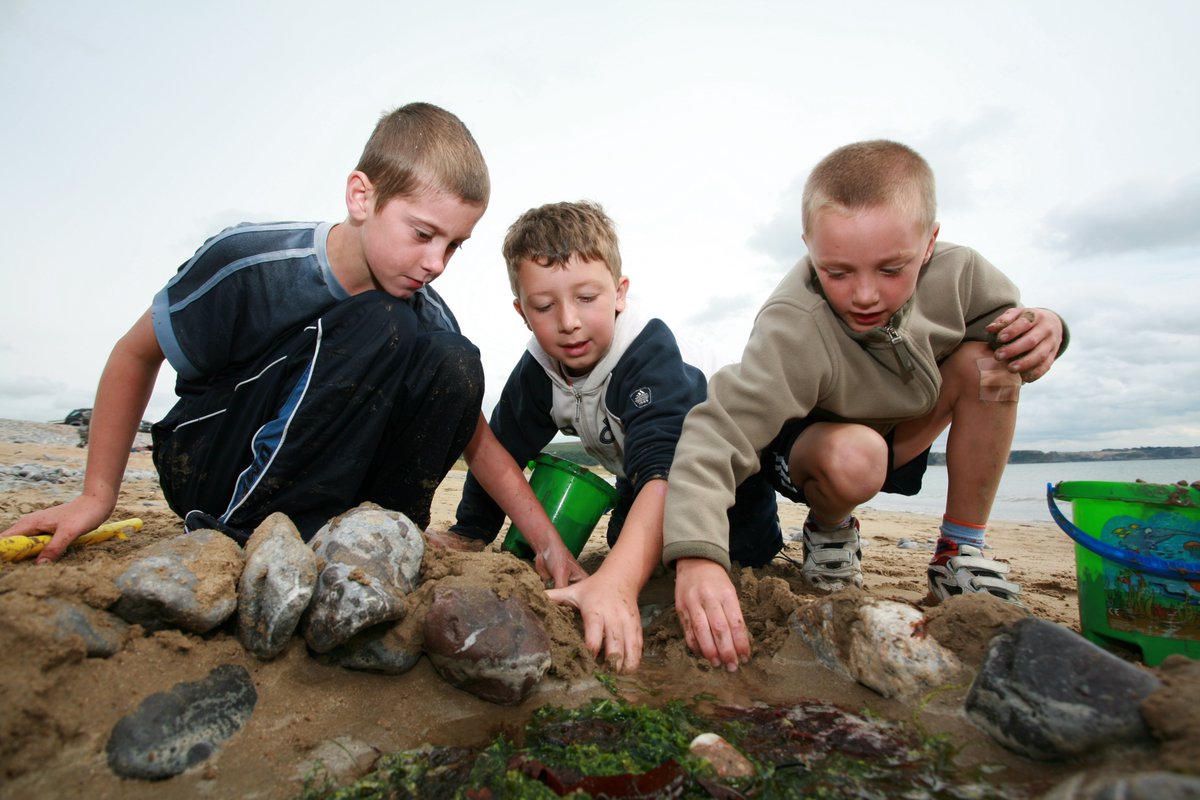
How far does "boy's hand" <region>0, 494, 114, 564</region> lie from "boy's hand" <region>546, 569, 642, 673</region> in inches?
61.3

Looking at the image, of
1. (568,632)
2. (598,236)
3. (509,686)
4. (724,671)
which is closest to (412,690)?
(509,686)

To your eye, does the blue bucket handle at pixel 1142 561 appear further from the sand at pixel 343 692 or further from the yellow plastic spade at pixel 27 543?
the yellow plastic spade at pixel 27 543

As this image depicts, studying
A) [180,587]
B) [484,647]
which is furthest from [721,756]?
[180,587]

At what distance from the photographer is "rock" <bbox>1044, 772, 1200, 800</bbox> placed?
0.93 metres

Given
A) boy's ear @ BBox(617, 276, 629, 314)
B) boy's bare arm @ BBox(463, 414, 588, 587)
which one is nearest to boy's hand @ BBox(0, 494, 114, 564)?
boy's bare arm @ BBox(463, 414, 588, 587)

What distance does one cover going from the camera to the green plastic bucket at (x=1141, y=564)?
1884mm

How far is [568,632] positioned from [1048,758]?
1.10 m

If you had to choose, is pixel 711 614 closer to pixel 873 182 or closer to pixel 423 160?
pixel 873 182

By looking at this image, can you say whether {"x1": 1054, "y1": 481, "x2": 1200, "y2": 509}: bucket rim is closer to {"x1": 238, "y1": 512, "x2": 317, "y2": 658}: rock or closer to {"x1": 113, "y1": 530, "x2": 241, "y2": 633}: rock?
{"x1": 238, "y1": 512, "x2": 317, "y2": 658}: rock

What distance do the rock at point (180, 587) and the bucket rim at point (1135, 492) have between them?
2355 mm

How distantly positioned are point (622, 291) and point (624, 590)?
1.65 m

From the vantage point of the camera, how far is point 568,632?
1887 millimetres

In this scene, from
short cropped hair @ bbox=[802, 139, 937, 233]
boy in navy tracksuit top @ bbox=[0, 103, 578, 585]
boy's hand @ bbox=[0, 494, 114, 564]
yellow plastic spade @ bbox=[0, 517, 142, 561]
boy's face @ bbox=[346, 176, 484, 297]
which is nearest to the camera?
yellow plastic spade @ bbox=[0, 517, 142, 561]

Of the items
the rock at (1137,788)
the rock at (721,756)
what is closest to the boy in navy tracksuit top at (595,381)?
the rock at (721,756)
